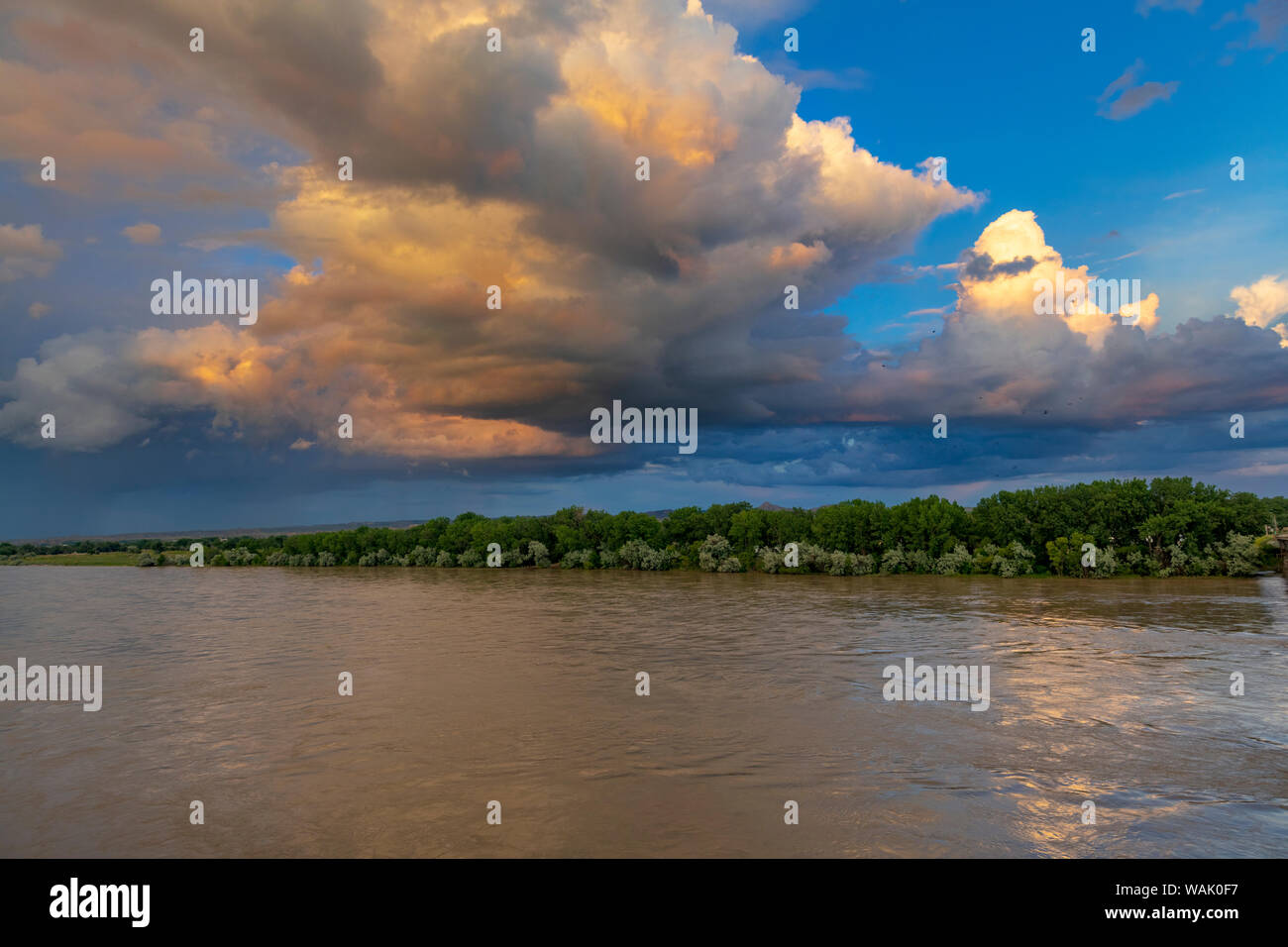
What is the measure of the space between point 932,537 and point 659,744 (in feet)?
211

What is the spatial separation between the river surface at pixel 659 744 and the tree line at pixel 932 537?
3004 cm

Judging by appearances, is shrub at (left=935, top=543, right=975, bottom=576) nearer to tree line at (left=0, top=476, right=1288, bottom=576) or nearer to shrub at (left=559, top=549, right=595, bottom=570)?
tree line at (left=0, top=476, right=1288, bottom=576)

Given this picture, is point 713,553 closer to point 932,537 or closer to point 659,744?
point 932,537

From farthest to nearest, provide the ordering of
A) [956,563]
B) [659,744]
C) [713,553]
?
[713,553] < [956,563] < [659,744]

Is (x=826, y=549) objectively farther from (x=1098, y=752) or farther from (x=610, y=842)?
(x=610, y=842)

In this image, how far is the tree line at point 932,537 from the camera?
61969mm

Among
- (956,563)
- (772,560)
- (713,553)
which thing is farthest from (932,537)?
(713,553)

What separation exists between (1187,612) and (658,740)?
36886 mm

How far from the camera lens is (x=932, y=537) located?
72750 mm

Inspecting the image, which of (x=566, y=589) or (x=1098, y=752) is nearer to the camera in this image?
(x=1098, y=752)

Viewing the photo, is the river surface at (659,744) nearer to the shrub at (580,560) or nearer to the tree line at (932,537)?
the tree line at (932,537)

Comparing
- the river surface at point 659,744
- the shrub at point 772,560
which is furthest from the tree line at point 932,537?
the river surface at point 659,744
